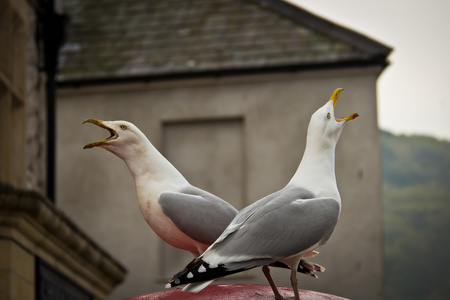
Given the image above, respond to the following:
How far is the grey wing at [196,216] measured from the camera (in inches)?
293

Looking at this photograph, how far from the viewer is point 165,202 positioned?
746 centimetres

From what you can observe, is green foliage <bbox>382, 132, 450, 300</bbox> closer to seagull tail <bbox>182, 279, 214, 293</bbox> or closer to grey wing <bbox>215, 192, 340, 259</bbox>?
grey wing <bbox>215, 192, 340, 259</bbox>

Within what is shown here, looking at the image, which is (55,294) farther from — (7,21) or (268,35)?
(268,35)

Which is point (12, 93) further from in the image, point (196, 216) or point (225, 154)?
point (225, 154)

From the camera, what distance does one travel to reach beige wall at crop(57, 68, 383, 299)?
23703 mm

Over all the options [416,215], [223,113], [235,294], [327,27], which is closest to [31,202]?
[235,294]

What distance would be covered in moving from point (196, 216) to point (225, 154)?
17.3 meters

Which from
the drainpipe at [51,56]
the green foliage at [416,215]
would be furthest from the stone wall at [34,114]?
the green foliage at [416,215]

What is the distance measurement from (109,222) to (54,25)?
379 inches

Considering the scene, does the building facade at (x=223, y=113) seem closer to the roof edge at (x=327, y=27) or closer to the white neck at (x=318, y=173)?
the roof edge at (x=327, y=27)

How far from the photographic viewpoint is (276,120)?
972 inches

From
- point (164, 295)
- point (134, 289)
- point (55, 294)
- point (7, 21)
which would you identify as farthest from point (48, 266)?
point (134, 289)

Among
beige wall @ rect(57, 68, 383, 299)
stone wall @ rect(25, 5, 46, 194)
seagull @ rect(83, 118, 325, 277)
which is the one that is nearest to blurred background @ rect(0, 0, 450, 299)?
beige wall @ rect(57, 68, 383, 299)

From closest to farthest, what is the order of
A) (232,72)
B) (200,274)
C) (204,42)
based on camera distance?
(200,274), (232,72), (204,42)
